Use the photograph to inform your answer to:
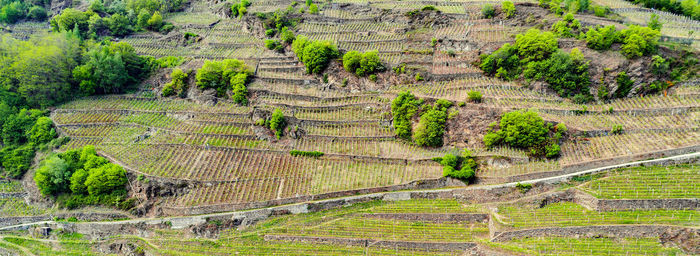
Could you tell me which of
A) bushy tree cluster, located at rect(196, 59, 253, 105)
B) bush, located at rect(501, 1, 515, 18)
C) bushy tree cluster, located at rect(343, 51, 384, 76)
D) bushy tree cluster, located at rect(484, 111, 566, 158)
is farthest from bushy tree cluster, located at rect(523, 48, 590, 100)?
A: bushy tree cluster, located at rect(196, 59, 253, 105)

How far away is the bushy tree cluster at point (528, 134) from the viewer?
116ft

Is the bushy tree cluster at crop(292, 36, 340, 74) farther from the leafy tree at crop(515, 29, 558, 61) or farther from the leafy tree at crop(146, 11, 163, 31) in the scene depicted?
the leafy tree at crop(146, 11, 163, 31)

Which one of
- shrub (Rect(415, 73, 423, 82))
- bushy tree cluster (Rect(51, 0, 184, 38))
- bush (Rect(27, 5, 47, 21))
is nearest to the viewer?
shrub (Rect(415, 73, 423, 82))

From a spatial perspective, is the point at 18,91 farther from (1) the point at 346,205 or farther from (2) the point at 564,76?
(2) the point at 564,76

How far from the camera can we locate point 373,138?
4100 cm

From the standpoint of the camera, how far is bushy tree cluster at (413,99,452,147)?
3869cm

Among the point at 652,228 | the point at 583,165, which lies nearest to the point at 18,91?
the point at 583,165

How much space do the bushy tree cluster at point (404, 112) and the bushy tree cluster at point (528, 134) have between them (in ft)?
24.8

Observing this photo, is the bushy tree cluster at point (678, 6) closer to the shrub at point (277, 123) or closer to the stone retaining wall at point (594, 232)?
the stone retaining wall at point (594, 232)

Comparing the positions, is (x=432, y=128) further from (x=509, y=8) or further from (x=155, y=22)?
(x=155, y=22)

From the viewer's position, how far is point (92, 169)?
118 ft

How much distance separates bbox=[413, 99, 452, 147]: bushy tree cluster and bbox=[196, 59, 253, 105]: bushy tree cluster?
20230 mm

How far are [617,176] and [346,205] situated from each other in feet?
73.6

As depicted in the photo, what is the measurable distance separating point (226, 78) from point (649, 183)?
42364 millimetres
